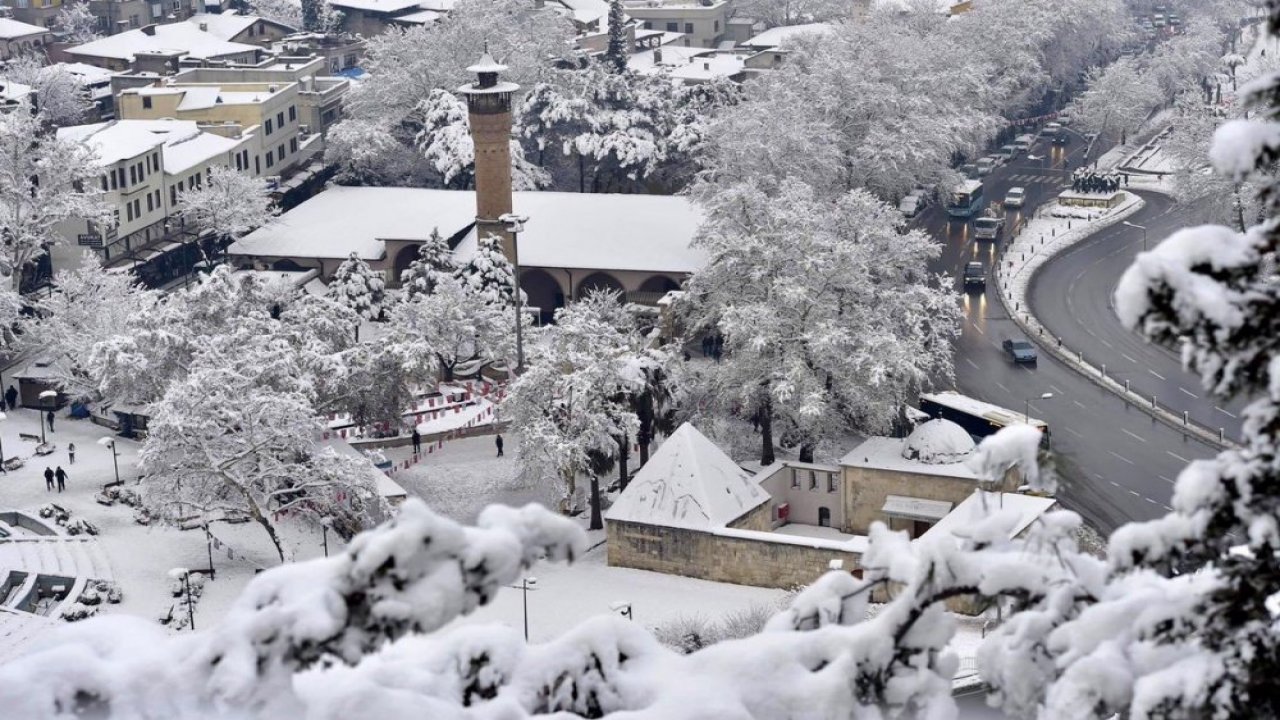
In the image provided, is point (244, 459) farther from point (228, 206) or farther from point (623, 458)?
point (228, 206)

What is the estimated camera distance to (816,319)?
141 ft

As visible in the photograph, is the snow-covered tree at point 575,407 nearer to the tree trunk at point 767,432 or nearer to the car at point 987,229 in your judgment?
the tree trunk at point 767,432

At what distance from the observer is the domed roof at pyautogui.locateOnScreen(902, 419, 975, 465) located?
40375mm

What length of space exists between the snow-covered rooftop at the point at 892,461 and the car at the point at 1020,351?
45.0ft

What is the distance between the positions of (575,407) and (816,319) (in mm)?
6605

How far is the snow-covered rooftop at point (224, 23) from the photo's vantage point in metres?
103

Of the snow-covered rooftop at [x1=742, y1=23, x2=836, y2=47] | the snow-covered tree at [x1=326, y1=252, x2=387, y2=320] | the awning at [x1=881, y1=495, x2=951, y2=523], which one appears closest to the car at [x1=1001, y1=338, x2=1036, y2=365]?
the awning at [x1=881, y1=495, x2=951, y2=523]

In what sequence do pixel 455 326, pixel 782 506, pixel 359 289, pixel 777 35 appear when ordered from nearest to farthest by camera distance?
pixel 782 506 → pixel 455 326 → pixel 359 289 → pixel 777 35

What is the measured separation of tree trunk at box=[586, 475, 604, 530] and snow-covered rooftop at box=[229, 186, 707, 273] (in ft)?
59.6

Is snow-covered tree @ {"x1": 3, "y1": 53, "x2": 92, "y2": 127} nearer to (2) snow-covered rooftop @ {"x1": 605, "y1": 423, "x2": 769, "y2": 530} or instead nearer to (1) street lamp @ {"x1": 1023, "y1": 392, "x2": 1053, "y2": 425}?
(1) street lamp @ {"x1": 1023, "y1": 392, "x2": 1053, "y2": 425}

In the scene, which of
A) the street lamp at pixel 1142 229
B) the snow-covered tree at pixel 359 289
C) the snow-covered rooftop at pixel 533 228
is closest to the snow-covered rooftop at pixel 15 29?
the snow-covered rooftop at pixel 533 228

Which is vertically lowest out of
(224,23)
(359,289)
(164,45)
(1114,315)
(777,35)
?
(1114,315)

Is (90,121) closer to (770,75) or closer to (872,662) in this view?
(770,75)

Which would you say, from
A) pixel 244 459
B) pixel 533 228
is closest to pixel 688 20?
pixel 533 228
